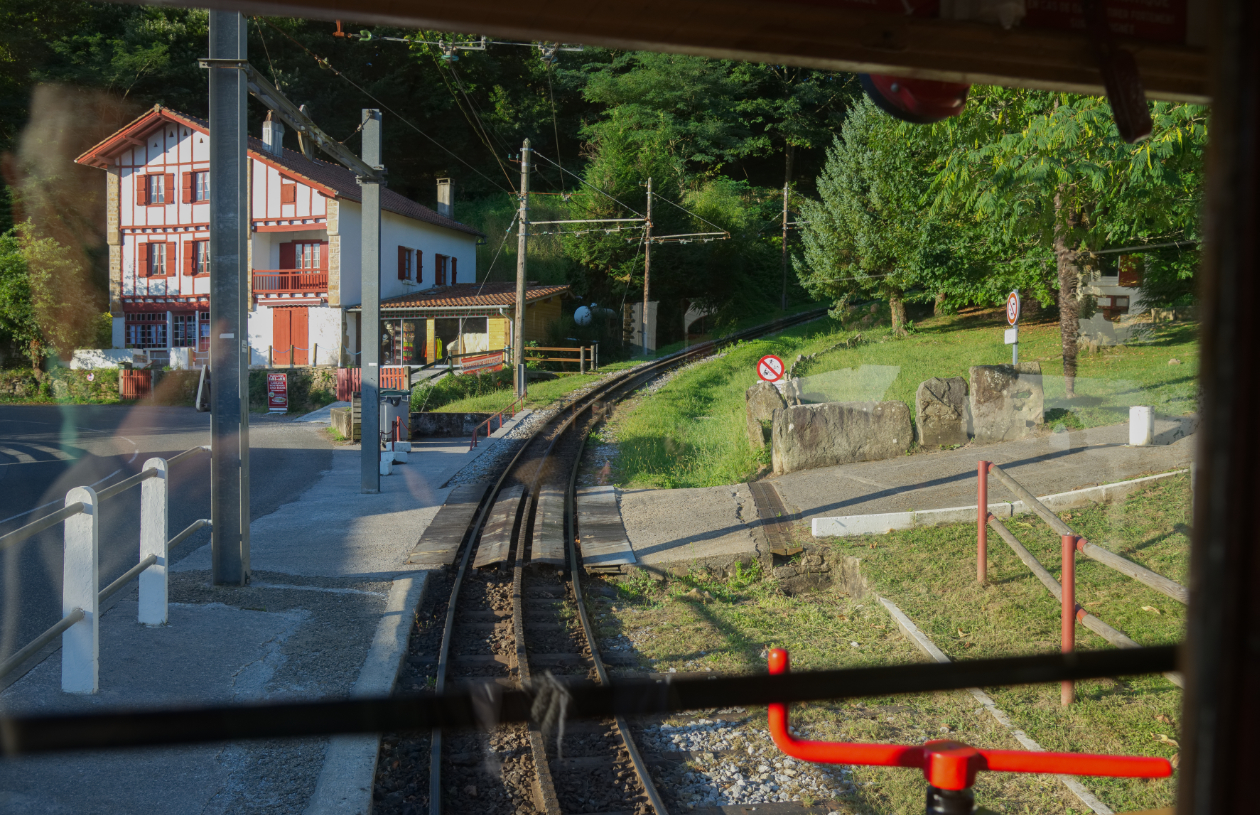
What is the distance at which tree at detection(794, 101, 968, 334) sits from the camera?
26781mm

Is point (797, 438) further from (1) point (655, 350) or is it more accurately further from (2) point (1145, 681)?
(1) point (655, 350)

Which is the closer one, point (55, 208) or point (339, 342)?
point (339, 342)

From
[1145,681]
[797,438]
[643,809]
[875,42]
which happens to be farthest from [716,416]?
[875,42]

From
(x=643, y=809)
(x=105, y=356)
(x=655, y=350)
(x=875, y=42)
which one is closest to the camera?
(x=875, y=42)


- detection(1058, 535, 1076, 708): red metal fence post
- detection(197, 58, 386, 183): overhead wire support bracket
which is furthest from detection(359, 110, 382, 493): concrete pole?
detection(1058, 535, 1076, 708): red metal fence post

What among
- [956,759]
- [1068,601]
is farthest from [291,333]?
[956,759]

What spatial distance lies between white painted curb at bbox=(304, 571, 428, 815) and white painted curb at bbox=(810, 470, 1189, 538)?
4515mm

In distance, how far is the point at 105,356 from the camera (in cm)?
3388

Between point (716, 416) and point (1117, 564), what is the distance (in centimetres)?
1475

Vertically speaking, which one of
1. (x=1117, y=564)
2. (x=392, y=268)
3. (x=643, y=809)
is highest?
(x=392, y=268)

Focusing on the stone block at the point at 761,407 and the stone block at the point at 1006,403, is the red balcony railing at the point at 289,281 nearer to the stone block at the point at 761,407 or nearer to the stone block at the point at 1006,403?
the stone block at the point at 761,407

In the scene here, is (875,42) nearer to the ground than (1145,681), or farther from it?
farther from it

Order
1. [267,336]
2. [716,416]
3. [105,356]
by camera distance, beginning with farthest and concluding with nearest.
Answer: [267,336]
[105,356]
[716,416]

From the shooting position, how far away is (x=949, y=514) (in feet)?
29.2
